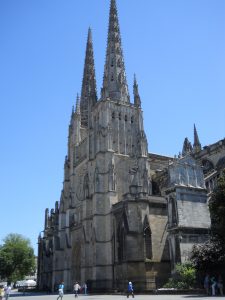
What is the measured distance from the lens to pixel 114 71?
175 feet

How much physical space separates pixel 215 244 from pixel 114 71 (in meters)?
33.9

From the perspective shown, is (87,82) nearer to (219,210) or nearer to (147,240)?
(147,240)

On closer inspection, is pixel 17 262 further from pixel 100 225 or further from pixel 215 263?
pixel 215 263

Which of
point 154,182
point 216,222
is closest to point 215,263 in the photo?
point 216,222

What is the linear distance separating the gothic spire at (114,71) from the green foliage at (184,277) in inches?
1069

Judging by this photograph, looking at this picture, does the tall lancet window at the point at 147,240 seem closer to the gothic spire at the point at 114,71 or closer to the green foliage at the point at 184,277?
the green foliage at the point at 184,277

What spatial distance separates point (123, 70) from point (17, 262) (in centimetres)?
3724

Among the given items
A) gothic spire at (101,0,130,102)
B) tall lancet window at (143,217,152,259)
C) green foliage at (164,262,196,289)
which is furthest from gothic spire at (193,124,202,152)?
green foliage at (164,262,196,289)

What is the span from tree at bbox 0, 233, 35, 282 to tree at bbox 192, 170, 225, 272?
1721 inches

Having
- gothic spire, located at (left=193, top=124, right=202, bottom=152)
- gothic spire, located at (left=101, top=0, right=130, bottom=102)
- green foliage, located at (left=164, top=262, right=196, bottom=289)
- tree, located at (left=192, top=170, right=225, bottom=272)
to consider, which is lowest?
green foliage, located at (left=164, top=262, right=196, bottom=289)

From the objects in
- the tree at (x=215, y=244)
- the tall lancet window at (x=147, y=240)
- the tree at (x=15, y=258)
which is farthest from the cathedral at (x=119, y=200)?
the tree at (x=215, y=244)

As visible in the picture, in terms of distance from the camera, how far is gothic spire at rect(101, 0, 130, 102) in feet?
168

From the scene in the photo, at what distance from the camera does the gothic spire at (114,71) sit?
2015 inches

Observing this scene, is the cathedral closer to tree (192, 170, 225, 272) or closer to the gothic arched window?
the gothic arched window
